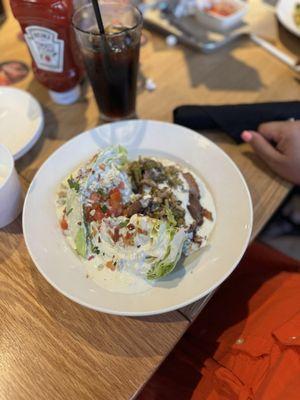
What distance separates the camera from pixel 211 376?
822mm

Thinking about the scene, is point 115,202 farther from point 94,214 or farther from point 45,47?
point 45,47

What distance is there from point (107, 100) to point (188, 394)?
0.75 m

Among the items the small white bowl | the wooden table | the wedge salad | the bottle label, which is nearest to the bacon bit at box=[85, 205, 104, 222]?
the wedge salad

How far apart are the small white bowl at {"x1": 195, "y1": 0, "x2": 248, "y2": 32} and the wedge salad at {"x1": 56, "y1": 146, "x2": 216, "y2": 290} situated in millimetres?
713

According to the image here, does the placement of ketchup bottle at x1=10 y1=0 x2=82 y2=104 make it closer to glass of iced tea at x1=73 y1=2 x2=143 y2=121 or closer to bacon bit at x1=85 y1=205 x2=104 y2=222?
glass of iced tea at x1=73 y1=2 x2=143 y2=121

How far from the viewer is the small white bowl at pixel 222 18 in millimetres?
1309

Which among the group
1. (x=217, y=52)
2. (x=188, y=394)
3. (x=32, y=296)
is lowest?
(x=188, y=394)

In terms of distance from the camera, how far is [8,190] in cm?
81

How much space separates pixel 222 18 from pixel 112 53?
0.57 meters

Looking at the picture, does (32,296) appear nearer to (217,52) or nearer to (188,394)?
(188,394)

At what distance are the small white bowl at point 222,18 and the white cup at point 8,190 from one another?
2.92 ft

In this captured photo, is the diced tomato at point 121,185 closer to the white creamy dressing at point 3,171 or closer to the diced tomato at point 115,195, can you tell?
the diced tomato at point 115,195

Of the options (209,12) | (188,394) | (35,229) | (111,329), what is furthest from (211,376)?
(209,12)

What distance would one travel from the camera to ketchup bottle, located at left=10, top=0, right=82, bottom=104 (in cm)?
93
